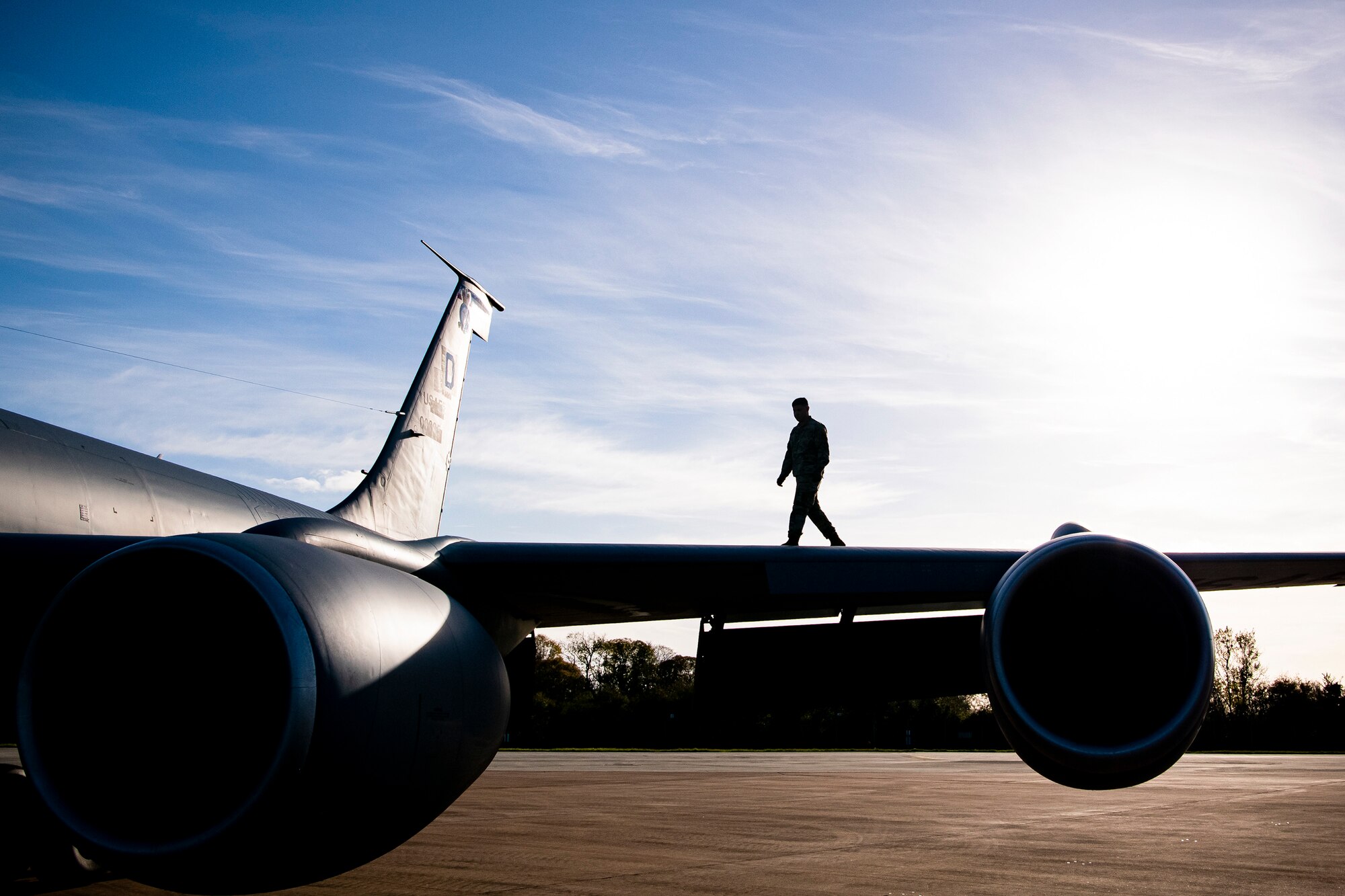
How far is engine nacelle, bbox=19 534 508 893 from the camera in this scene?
3.88 m

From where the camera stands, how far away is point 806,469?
26.3ft

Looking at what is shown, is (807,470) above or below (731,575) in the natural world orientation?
above

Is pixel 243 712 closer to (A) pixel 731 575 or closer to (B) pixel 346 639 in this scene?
(B) pixel 346 639

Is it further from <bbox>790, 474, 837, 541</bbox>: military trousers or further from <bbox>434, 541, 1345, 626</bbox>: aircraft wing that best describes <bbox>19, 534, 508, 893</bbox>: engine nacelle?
<bbox>790, 474, 837, 541</bbox>: military trousers

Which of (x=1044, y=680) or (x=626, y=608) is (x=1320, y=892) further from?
(x=626, y=608)

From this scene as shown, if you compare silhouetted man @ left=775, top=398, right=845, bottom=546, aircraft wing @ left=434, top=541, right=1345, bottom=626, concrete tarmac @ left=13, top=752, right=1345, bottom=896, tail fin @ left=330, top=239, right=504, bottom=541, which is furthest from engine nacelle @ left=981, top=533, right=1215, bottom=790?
tail fin @ left=330, top=239, right=504, bottom=541

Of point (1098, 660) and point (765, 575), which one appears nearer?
point (1098, 660)

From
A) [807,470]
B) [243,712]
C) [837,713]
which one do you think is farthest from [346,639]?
[837,713]

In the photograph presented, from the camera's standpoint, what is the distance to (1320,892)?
20.7 feet

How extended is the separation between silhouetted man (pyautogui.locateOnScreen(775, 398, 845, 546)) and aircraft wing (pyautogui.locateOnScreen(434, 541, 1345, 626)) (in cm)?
68

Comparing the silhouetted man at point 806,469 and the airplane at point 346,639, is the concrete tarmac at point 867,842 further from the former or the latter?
the silhouetted man at point 806,469

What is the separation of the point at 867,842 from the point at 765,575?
3.59 m

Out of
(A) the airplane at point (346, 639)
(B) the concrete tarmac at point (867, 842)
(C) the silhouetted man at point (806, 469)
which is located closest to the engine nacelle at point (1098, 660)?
(A) the airplane at point (346, 639)

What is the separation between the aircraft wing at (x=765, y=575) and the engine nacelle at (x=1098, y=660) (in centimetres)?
51
